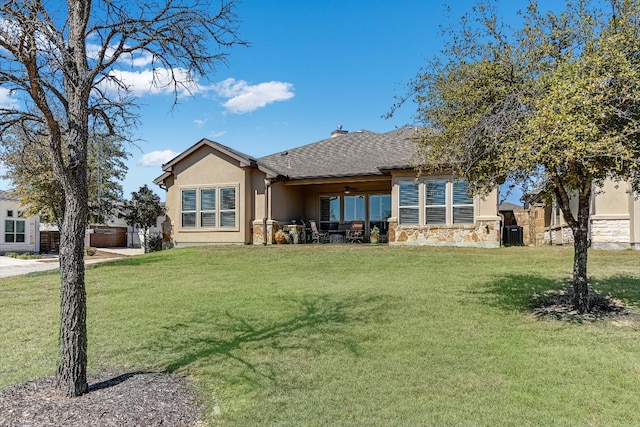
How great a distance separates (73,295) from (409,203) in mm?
14282

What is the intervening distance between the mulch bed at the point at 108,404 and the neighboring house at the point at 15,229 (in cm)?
2830

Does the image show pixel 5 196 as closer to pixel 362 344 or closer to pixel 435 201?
pixel 435 201

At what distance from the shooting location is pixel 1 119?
A: 16.2 feet

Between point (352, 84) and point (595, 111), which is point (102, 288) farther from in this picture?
point (352, 84)

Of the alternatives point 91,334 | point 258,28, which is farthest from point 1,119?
point 258,28

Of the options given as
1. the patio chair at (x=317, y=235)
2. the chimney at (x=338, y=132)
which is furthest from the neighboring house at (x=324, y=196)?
the chimney at (x=338, y=132)

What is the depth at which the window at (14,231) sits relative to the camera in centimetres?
2892

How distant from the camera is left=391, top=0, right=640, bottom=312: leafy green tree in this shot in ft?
18.6

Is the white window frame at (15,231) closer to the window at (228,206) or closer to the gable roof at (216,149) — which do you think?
the gable roof at (216,149)

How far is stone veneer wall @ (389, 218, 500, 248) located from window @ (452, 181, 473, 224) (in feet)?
0.95

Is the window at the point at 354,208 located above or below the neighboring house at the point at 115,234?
above

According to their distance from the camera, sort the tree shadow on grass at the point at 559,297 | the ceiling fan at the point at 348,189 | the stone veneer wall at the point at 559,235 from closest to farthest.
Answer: the tree shadow on grass at the point at 559,297 → the stone veneer wall at the point at 559,235 → the ceiling fan at the point at 348,189

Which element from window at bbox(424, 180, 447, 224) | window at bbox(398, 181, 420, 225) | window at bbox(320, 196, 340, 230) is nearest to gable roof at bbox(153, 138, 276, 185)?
window at bbox(320, 196, 340, 230)

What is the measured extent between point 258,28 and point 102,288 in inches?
305
